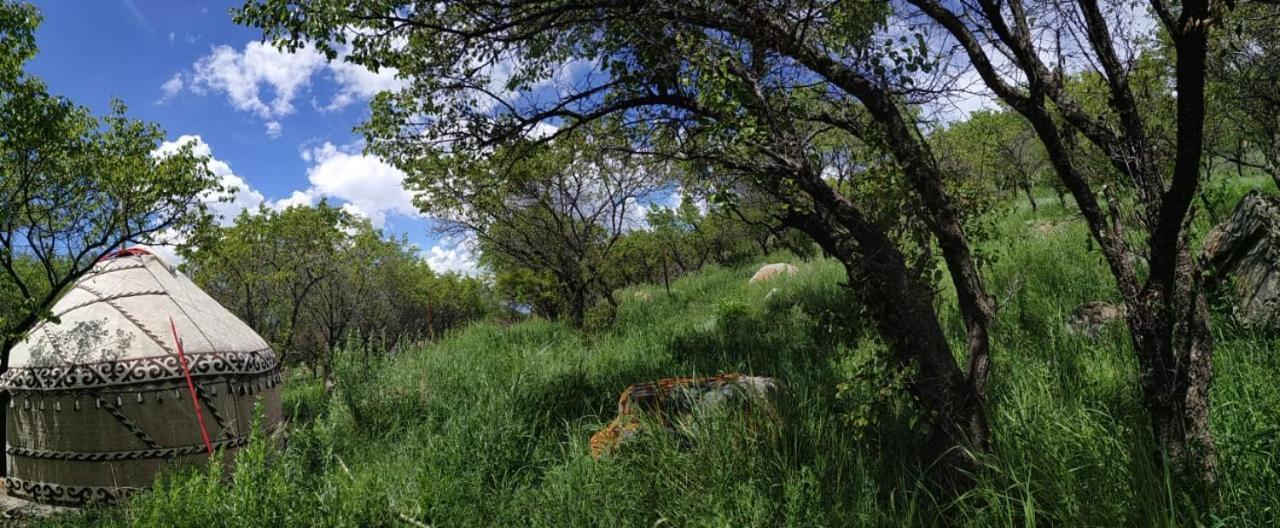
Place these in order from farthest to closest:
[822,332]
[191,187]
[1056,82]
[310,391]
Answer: [310,391] → [191,187] → [822,332] → [1056,82]

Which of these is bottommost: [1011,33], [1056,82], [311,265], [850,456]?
[850,456]

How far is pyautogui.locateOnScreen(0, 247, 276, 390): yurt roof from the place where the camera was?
619 cm

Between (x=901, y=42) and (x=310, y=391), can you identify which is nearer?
(x=901, y=42)

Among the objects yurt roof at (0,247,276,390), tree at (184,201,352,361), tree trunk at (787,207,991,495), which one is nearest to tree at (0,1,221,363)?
yurt roof at (0,247,276,390)

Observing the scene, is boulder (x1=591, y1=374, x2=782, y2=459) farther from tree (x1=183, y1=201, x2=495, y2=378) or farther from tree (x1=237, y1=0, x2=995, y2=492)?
Answer: tree (x1=183, y1=201, x2=495, y2=378)

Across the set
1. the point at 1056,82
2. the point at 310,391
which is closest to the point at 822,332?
the point at 1056,82

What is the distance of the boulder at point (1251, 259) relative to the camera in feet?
12.9

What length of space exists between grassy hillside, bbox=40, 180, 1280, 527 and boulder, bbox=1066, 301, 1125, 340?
0.42ft

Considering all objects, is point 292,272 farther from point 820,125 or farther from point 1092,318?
point 1092,318

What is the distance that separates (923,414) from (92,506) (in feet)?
23.6

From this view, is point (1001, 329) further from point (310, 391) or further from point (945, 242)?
point (310, 391)

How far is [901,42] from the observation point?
356 centimetres

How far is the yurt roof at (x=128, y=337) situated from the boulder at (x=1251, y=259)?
894 centimetres

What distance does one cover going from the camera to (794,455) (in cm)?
338
